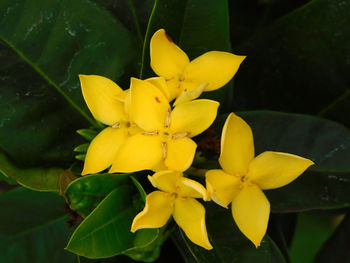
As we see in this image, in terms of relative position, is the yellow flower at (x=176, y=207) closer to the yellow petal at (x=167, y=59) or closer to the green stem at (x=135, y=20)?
the yellow petal at (x=167, y=59)

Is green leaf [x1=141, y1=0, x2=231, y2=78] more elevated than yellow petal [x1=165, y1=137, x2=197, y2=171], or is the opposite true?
green leaf [x1=141, y1=0, x2=231, y2=78]

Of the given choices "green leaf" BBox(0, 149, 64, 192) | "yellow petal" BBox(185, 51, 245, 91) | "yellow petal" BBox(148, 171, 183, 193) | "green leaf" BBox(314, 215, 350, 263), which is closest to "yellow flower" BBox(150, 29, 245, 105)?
"yellow petal" BBox(185, 51, 245, 91)

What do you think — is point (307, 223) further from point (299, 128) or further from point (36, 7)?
point (36, 7)

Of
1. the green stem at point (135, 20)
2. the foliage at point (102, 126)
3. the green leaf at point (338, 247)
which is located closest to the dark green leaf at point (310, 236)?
the green leaf at point (338, 247)

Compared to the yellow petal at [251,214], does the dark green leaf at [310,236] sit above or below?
below

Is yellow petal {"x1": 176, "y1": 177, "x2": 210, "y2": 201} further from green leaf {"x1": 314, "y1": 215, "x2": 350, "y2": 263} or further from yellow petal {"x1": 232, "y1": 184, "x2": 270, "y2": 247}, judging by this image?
green leaf {"x1": 314, "y1": 215, "x2": 350, "y2": 263}

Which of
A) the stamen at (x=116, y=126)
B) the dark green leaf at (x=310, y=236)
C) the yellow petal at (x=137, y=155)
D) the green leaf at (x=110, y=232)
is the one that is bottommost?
the dark green leaf at (x=310, y=236)
